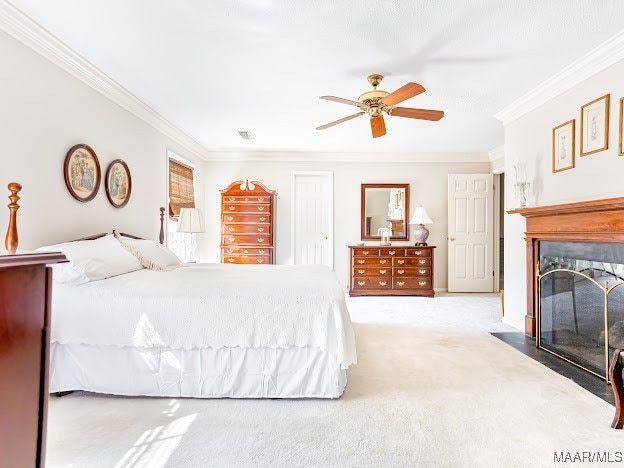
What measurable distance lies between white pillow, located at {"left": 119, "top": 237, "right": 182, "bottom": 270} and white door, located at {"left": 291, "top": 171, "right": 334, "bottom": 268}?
9.57ft

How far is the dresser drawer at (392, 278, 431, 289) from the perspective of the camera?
5.88m

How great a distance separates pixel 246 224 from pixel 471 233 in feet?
12.8

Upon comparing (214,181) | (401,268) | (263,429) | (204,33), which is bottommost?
(263,429)

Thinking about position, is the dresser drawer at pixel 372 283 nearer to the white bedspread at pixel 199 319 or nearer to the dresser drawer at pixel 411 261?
the dresser drawer at pixel 411 261

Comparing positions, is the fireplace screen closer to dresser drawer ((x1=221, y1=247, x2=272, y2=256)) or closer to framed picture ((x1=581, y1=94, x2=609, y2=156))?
framed picture ((x1=581, y1=94, x2=609, y2=156))

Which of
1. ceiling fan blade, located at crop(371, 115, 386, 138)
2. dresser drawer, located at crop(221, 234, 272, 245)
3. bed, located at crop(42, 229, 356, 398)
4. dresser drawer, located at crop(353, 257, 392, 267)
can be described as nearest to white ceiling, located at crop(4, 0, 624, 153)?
ceiling fan blade, located at crop(371, 115, 386, 138)

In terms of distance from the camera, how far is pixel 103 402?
7.20ft

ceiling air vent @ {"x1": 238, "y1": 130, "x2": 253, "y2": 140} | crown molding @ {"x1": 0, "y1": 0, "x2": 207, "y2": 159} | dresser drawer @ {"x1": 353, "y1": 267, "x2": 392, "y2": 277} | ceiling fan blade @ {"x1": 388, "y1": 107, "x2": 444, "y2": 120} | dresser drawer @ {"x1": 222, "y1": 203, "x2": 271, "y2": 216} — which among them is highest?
ceiling air vent @ {"x1": 238, "y1": 130, "x2": 253, "y2": 140}

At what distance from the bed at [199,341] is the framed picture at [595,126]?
2.45 meters

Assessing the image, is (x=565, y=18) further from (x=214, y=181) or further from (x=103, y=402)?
(x=214, y=181)

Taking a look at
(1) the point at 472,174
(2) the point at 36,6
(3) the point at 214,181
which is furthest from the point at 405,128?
(2) the point at 36,6

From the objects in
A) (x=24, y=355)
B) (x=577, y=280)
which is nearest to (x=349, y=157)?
(x=577, y=280)

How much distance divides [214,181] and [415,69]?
426 cm

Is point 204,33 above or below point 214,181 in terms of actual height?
above
